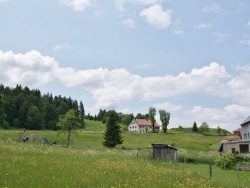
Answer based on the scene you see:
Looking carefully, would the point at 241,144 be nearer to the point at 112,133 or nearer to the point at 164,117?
the point at 112,133

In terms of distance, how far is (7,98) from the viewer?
153 m

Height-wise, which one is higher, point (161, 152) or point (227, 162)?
point (161, 152)

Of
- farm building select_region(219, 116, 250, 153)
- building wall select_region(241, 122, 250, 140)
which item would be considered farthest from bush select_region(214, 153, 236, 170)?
building wall select_region(241, 122, 250, 140)

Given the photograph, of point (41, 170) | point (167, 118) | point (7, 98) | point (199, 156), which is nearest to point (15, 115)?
point (7, 98)

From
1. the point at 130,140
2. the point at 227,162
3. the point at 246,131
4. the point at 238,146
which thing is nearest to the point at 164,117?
the point at 130,140

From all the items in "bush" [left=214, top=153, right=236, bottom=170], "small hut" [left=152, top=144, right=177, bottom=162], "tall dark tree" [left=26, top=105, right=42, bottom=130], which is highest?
"tall dark tree" [left=26, top=105, right=42, bottom=130]

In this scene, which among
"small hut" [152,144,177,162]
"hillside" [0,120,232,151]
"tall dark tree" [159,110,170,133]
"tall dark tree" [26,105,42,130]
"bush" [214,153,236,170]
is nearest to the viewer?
"bush" [214,153,236,170]

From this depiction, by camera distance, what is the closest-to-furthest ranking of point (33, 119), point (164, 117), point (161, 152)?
point (161, 152) < point (33, 119) < point (164, 117)

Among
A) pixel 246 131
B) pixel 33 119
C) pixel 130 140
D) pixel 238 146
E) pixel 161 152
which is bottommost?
pixel 161 152

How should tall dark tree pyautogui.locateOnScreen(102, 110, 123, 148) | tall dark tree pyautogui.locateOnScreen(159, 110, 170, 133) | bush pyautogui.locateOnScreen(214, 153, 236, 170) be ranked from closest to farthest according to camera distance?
bush pyautogui.locateOnScreen(214, 153, 236, 170)
tall dark tree pyautogui.locateOnScreen(102, 110, 123, 148)
tall dark tree pyautogui.locateOnScreen(159, 110, 170, 133)

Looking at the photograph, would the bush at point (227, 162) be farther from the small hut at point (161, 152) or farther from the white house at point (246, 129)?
the white house at point (246, 129)

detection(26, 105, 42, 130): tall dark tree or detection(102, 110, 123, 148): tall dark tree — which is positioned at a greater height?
detection(26, 105, 42, 130): tall dark tree

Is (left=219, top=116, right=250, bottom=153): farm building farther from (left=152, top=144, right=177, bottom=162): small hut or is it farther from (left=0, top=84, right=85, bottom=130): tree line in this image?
(left=0, top=84, right=85, bottom=130): tree line

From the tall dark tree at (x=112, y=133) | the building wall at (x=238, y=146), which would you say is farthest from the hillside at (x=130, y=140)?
the building wall at (x=238, y=146)
